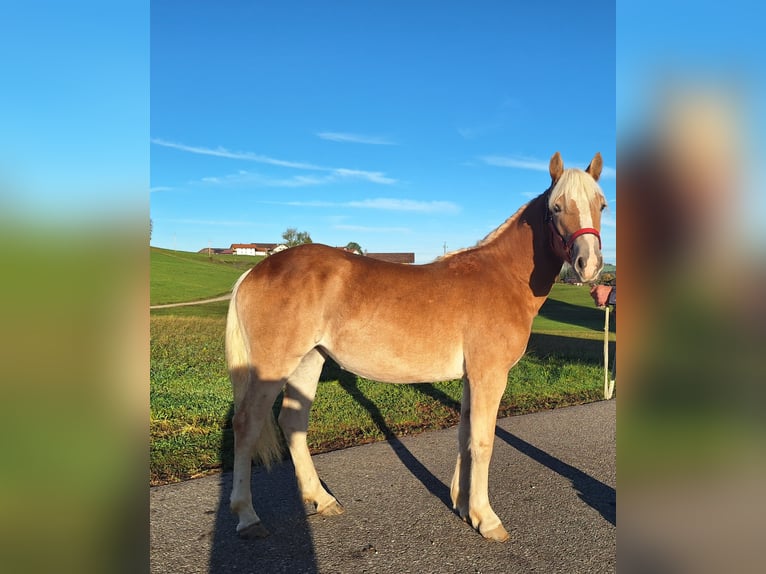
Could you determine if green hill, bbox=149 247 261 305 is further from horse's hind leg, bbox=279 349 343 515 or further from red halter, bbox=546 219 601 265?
red halter, bbox=546 219 601 265

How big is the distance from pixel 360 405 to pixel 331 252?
12.2 ft

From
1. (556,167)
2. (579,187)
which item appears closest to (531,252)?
(556,167)

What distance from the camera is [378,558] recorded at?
10.5 ft

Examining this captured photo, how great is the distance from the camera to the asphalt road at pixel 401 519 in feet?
10.4

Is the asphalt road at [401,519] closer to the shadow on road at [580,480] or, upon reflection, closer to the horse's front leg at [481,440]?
the shadow on road at [580,480]

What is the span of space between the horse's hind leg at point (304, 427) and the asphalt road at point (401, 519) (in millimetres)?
141

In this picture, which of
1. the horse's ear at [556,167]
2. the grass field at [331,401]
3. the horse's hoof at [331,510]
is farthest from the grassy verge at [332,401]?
the horse's ear at [556,167]

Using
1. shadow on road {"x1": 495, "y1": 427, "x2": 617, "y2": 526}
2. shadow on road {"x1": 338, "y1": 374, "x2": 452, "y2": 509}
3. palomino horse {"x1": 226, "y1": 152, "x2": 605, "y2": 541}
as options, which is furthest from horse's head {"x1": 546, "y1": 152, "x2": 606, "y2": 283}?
shadow on road {"x1": 338, "y1": 374, "x2": 452, "y2": 509}

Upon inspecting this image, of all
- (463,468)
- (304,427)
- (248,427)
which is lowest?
(463,468)

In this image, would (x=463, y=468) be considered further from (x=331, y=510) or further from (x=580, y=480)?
(x=580, y=480)

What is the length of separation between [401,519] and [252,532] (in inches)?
44.9

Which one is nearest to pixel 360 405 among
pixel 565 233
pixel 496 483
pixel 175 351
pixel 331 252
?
pixel 496 483

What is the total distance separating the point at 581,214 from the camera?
9.54 feet
